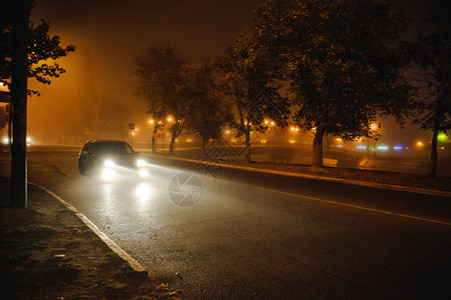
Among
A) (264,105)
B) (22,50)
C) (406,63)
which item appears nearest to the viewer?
(22,50)

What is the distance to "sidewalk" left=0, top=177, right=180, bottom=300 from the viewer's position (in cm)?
301

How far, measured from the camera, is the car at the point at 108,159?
1206 centimetres

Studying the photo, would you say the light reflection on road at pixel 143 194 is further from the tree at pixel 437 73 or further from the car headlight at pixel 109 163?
the tree at pixel 437 73

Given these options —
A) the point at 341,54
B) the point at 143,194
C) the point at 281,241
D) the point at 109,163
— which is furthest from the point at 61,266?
the point at 341,54

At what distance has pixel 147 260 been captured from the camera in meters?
4.07

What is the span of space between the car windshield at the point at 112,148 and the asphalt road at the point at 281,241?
3.39 metres

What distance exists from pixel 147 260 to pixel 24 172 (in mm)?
3915

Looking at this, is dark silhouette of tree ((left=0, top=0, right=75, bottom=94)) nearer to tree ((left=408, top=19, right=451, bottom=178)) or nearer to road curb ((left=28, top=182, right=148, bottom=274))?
road curb ((left=28, top=182, right=148, bottom=274))

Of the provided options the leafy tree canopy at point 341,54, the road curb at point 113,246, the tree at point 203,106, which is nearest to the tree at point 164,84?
the tree at point 203,106

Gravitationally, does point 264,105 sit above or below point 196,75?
below

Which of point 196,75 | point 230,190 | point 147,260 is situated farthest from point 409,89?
point 196,75

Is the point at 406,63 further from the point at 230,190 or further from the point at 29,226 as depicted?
the point at 29,226

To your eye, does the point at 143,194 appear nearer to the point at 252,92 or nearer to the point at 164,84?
the point at 252,92

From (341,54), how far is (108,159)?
42.2ft
